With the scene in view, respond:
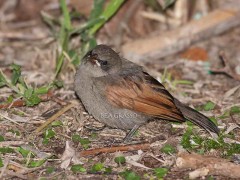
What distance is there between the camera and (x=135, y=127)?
6.88m

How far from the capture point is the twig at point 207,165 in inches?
232

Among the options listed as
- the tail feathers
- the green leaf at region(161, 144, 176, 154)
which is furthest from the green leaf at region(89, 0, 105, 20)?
the green leaf at region(161, 144, 176, 154)

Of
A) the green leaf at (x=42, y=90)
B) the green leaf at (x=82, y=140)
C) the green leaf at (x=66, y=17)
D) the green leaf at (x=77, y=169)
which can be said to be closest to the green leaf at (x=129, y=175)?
the green leaf at (x=77, y=169)

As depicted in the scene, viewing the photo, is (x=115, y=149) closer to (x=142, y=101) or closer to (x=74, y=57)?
(x=142, y=101)

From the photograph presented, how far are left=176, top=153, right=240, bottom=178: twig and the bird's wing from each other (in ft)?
2.51

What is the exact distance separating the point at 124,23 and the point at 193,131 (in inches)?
135

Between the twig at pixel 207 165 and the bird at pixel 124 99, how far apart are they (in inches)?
30.2

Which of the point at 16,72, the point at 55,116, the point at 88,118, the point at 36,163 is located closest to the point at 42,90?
the point at 16,72

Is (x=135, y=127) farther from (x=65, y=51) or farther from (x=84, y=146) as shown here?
(x=65, y=51)

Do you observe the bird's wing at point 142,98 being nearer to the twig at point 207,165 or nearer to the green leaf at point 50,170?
the twig at point 207,165

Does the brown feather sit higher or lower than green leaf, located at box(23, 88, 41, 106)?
higher

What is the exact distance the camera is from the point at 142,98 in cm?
678

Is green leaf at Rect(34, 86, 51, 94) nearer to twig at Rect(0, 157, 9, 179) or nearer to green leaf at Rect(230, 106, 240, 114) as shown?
twig at Rect(0, 157, 9, 179)

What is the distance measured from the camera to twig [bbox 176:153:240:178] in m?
5.89
